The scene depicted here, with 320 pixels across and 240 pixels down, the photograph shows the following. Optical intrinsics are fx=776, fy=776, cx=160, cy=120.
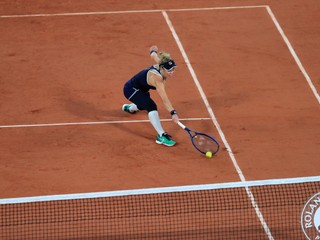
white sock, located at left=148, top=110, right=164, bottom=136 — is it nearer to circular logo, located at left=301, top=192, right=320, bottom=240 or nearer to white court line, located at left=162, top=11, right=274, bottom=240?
white court line, located at left=162, top=11, right=274, bottom=240

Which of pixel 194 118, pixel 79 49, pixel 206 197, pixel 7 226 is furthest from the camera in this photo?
pixel 79 49

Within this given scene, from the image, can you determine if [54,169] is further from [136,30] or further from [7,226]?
[136,30]

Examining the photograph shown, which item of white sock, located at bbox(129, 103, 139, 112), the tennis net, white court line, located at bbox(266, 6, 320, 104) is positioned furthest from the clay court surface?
the tennis net

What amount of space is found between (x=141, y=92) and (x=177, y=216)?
361 centimetres

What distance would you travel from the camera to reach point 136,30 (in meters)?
21.8

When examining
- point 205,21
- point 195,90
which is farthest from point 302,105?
point 205,21

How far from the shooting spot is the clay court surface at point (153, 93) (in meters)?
16.2

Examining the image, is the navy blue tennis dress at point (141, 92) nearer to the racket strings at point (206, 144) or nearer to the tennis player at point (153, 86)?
the tennis player at point (153, 86)

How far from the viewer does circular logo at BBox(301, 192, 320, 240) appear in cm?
1431

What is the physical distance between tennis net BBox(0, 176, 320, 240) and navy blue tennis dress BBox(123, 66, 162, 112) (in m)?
2.51

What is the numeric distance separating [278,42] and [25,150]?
8.37 meters

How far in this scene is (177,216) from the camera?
14.6 meters

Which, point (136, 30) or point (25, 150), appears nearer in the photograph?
point (25, 150)

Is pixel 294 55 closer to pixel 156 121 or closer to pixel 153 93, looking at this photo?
pixel 153 93
